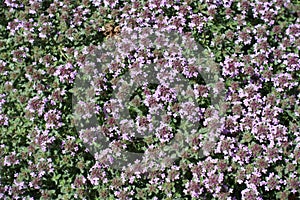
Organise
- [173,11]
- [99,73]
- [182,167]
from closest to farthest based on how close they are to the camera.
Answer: [182,167]
[99,73]
[173,11]

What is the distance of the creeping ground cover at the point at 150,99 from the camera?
441 cm

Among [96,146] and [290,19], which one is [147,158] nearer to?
[96,146]

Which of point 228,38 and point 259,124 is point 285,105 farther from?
point 228,38

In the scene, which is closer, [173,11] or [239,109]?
[239,109]

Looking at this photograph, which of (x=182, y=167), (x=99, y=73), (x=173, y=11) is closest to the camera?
(x=182, y=167)

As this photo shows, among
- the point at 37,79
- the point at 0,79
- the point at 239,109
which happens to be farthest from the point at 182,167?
the point at 0,79

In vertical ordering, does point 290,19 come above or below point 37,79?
above

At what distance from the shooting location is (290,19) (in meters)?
5.27

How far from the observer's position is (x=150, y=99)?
15.1 feet

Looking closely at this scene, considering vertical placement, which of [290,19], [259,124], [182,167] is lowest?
[182,167]

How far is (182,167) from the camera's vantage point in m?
4.40

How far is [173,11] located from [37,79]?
1663 millimetres

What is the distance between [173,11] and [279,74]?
1.35 m

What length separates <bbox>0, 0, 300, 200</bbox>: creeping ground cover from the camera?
14.5ft
